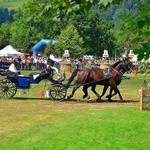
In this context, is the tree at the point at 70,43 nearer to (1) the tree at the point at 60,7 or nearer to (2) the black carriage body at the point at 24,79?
(2) the black carriage body at the point at 24,79

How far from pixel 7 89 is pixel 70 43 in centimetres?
6755

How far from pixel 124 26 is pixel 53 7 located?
0.62m

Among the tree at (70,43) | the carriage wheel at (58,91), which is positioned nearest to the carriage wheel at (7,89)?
the carriage wheel at (58,91)

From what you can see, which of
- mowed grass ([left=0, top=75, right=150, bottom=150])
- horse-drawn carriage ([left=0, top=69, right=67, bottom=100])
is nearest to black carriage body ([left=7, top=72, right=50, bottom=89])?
horse-drawn carriage ([left=0, top=69, right=67, bottom=100])

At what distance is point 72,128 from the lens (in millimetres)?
11359

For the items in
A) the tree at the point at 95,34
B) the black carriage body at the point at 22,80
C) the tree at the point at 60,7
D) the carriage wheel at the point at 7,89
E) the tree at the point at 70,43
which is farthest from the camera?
the tree at the point at 95,34

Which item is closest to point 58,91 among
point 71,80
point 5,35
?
point 71,80

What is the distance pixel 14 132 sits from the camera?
1125cm

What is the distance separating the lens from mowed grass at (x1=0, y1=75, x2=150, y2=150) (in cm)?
955

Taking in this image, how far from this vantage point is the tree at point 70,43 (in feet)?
280

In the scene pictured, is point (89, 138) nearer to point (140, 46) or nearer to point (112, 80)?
point (140, 46)

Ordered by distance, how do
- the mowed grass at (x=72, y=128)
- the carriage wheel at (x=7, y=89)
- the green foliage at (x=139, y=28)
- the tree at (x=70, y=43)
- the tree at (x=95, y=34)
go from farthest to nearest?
the tree at (x=95, y=34)
the tree at (x=70, y=43)
the carriage wheel at (x=7, y=89)
the mowed grass at (x=72, y=128)
the green foliage at (x=139, y=28)

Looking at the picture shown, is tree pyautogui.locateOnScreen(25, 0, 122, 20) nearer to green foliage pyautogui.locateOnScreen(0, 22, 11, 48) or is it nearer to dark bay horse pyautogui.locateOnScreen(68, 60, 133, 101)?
dark bay horse pyautogui.locateOnScreen(68, 60, 133, 101)

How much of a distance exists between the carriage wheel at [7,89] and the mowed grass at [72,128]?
123 inches
